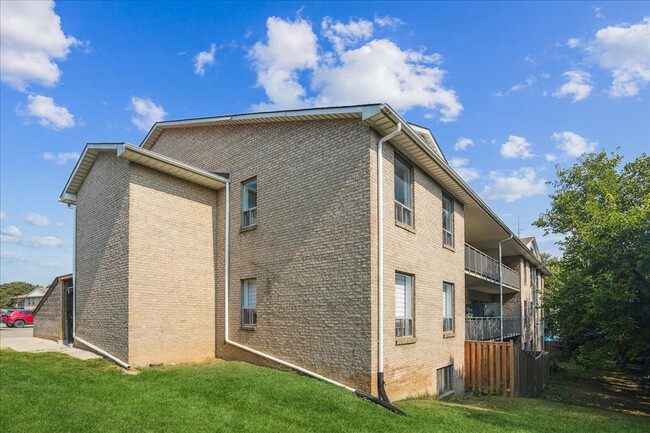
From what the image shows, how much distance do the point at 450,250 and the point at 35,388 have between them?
12.1 m

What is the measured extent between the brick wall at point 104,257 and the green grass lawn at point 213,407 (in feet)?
3.99

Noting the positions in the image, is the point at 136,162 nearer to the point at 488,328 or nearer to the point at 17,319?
the point at 488,328

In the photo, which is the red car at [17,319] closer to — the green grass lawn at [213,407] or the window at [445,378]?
the green grass lawn at [213,407]

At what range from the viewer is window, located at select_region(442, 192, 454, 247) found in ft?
54.3

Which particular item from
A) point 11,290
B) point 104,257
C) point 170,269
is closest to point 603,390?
point 170,269

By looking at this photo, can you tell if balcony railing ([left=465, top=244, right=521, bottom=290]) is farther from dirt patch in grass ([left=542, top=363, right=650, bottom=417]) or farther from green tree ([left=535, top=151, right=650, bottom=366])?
dirt patch in grass ([left=542, top=363, right=650, bottom=417])

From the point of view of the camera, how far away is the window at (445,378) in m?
15.0

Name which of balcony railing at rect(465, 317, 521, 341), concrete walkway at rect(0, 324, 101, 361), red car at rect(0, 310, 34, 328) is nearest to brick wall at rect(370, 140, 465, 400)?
balcony railing at rect(465, 317, 521, 341)

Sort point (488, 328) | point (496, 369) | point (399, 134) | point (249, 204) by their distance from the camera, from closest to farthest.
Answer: point (399, 134)
point (249, 204)
point (496, 369)
point (488, 328)

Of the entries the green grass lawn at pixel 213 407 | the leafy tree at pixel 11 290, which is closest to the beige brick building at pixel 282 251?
the green grass lawn at pixel 213 407

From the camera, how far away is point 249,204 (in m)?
14.8

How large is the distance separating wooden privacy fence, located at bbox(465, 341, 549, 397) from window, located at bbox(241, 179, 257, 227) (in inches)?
337

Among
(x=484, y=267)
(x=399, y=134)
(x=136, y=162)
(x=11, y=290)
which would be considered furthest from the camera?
(x=11, y=290)

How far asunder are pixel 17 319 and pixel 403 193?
33149mm
